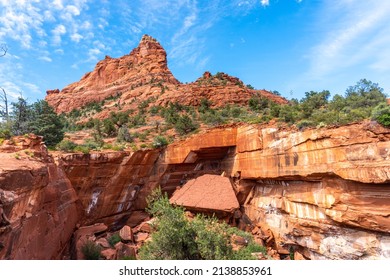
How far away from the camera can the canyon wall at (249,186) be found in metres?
9.11

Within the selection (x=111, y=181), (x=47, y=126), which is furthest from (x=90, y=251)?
(x=47, y=126)

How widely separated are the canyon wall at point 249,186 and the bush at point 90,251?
1068 mm

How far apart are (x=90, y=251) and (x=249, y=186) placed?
10.6 m

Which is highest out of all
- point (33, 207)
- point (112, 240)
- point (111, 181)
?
point (111, 181)

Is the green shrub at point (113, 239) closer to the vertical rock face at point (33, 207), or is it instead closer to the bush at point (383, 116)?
the vertical rock face at point (33, 207)

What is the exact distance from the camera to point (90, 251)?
11836 millimetres

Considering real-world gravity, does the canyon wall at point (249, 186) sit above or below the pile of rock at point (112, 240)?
above

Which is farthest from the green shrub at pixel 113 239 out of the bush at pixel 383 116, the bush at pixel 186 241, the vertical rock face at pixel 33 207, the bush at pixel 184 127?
the bush at pixel 383 116

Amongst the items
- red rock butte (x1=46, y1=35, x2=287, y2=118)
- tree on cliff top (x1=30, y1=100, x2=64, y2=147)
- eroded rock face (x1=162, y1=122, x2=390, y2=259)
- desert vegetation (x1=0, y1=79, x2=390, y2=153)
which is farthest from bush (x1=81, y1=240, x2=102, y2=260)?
red rock butte (x1=46, y1=35, x2=287, y2=118)

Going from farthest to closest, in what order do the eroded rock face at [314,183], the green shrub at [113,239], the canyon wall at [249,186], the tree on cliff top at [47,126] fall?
the tree on cliff top at [47,126] < the green shrub at [113,239] < the eroded rock face at [314,183] < the canyon wall at [249,186]

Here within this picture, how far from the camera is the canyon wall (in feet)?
29.9

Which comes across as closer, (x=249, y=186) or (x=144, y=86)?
(x=249, y=186)

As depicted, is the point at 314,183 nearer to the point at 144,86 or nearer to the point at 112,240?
the point at 112,240

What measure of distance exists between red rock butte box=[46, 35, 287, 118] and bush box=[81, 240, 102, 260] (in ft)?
76.7
